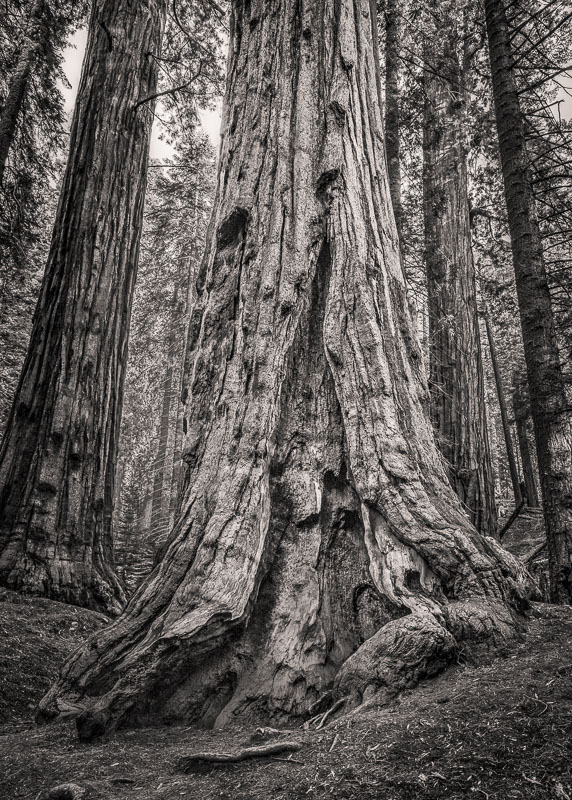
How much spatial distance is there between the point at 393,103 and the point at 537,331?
6.48 m

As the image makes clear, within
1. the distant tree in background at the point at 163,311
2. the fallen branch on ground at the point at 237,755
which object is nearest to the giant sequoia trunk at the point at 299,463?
the fallen branch on ground at the point at 237,755

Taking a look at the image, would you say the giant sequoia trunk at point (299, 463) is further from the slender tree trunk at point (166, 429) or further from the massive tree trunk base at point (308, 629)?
the slender tree trunk at point (166, 429)

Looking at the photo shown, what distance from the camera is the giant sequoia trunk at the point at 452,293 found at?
7605mm

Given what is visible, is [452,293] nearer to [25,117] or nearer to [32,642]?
[32,642]

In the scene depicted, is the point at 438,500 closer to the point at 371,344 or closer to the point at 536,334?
the point at 371,344

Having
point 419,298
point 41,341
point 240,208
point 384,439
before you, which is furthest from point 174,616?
point 419,298

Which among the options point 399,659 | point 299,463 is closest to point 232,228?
point 299,463

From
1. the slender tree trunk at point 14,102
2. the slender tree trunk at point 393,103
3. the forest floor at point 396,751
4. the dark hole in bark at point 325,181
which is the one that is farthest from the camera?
the slender tree trunk at point 14,102

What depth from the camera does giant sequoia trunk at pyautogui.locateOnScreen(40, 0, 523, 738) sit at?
2.19 m

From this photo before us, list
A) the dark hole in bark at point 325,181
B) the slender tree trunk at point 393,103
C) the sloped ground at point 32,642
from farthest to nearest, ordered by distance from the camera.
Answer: the slender tree trunk at point 393,103, the dark hole in bark at point 325,181, the sloped ground at point 32,642

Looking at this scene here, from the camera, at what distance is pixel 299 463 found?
8.84ft

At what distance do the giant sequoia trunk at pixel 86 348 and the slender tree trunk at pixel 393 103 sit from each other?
422 cm

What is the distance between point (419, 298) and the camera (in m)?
10.2

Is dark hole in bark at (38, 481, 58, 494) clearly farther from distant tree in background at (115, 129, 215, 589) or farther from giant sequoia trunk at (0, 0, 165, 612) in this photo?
distant tree in background at (115, 129, 215, 589)
